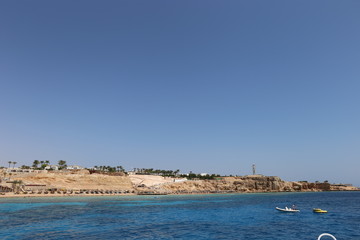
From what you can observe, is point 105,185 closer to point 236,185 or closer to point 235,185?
point 235,185

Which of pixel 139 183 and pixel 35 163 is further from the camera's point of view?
pixel 35 163

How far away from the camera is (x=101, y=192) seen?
127438 mm

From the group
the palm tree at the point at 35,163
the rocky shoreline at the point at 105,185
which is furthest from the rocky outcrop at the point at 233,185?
the palm tree at the point at 35,163

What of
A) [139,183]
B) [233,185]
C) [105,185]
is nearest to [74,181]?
[105,185]

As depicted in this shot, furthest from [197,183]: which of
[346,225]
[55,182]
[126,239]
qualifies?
[126,239]

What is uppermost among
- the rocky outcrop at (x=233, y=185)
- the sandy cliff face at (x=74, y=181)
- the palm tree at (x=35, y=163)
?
the palm tree at (x=35, y=163)

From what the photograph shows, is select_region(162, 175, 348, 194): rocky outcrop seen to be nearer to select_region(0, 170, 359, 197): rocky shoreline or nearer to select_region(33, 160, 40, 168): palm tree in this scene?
select_region(0, 170, 359, 197): rocky shoreline

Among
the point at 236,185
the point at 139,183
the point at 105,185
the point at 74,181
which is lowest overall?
the point at 236,185

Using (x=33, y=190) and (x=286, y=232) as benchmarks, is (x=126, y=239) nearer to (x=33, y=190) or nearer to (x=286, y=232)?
(x=286, y=232)

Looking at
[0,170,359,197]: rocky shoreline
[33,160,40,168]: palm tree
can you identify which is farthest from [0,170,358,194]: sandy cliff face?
[33,160,40,168]: palm tree

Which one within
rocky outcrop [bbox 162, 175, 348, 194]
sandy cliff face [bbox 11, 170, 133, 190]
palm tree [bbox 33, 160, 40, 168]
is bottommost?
rocky outcrop [bbox 162, 175, 348, 194]

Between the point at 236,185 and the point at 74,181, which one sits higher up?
the point at 74,181

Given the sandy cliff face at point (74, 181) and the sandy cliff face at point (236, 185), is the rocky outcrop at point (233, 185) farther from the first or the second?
the sandy cliff face at point (74, 181)

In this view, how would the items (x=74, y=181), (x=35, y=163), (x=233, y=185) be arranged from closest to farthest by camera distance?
1. (x=74, y=181)
2. (x=35, y=163)
3. (x=233, y=185)
